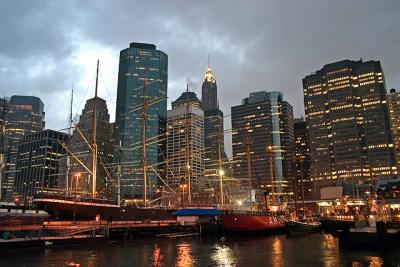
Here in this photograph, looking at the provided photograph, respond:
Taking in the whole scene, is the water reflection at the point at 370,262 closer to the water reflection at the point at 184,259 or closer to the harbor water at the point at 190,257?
the harbor water at the point at 190,257

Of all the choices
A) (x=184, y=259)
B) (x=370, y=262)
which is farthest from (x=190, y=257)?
(x=370, y=262)

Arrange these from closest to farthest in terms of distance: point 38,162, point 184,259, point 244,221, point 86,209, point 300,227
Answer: point 184,259, point 86,209, point 244,221, point 300,227, point 38,162

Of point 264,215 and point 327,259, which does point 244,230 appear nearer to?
point 264,215

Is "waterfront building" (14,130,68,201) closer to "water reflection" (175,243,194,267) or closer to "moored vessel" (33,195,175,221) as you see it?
"moored vessel" (33,195,175,221)

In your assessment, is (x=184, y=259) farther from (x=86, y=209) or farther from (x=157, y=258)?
(x=86, y=209)

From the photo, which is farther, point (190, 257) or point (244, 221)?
point (244, 221)

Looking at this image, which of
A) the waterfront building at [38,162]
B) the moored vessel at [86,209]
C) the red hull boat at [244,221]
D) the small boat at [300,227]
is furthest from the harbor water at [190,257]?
the waterfront building at [38,162]

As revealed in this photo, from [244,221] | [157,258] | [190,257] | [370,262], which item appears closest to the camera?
[370,262]

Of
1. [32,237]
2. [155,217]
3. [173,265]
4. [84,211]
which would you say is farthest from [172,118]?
[173,265]

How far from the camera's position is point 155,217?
6394 centimetres

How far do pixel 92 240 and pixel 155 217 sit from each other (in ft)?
77.0

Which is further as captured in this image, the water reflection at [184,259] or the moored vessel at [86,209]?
Answer: the moored vessel at [86,209]

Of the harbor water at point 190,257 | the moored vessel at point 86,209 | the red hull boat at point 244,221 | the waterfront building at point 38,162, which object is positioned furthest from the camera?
the waterfront building at point 38,162

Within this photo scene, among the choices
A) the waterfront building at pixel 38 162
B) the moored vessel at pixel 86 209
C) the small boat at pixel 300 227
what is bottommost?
the small boat at pixel 300 227
